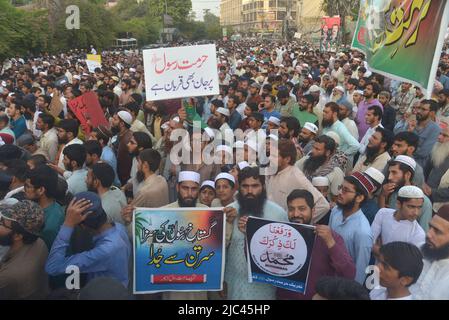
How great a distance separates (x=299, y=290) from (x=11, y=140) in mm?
4279

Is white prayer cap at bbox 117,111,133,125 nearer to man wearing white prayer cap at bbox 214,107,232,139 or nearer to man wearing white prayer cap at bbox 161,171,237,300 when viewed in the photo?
man wearing white prayer cap at bbox 214,107,232,139

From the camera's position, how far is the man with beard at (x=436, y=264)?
2.44 m

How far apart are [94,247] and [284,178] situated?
1.74m

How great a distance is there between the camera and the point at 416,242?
3018 mm

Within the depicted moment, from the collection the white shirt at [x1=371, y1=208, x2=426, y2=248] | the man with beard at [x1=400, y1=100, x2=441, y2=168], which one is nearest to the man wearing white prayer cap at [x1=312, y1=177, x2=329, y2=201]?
the white shirt at [x1=371, y1=208, x2=426, y2=248]

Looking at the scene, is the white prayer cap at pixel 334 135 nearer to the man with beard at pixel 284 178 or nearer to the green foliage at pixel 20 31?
the man with beard at pixel 284 178

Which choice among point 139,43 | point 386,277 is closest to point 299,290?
point 386,277

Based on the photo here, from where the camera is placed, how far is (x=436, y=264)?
2.62m

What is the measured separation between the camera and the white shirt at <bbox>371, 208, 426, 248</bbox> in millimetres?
3092

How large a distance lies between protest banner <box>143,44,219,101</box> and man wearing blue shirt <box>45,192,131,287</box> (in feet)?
9.41

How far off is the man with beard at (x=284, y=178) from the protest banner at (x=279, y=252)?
3.51 feet

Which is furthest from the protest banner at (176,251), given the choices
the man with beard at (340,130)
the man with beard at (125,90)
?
the man with beard at (125,90)

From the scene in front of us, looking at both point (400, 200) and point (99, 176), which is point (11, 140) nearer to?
point (99, 176)

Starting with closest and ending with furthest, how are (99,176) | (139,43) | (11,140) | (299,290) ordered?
(299,290)
(99,176)
(11,140)
(139,43)
